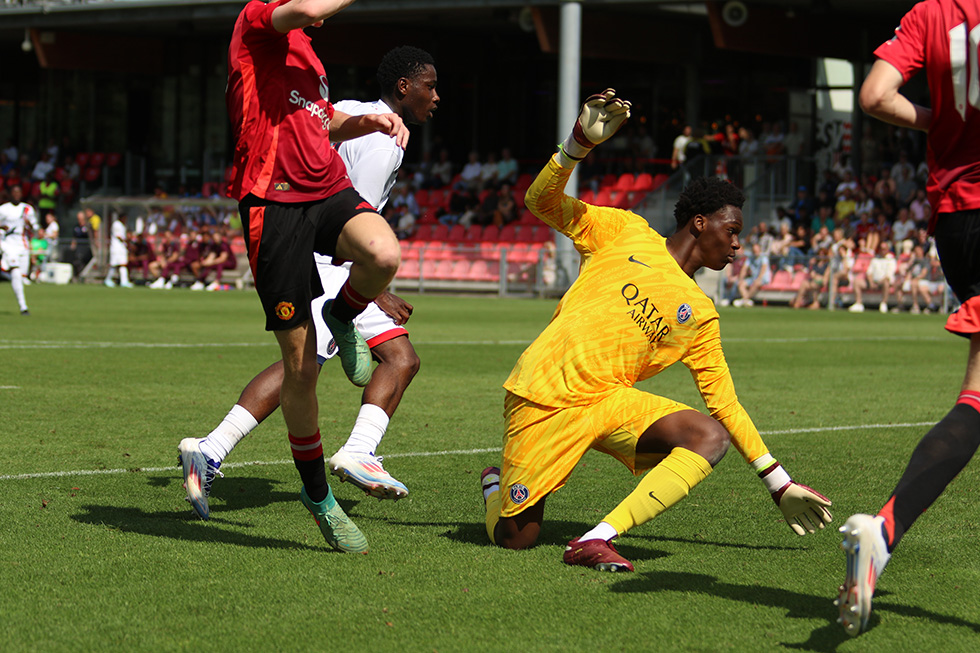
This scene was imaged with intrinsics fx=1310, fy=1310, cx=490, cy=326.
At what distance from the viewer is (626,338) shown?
4.73 m

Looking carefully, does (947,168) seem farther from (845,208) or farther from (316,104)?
(845,208)

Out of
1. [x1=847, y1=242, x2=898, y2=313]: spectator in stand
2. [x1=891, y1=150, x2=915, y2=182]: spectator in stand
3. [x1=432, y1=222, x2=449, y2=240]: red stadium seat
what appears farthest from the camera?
[x1=432, y1=222, x2=449, y2=240]: red stadium seat

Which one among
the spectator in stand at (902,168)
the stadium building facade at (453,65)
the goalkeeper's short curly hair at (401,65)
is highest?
the stadium building facade at (453,65)

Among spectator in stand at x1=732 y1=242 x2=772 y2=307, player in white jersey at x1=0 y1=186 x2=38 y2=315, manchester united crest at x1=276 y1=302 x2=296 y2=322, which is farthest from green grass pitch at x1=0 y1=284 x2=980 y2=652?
spectator in stand at x1=732 y1=242 x2=772 y2=307

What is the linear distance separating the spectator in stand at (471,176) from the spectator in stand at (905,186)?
11.2 m

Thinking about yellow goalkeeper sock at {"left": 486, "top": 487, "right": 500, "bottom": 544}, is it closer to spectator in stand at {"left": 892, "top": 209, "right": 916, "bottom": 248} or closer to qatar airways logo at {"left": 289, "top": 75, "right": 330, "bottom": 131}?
qatar airways logo at {"left": 289, "top": 75, "right": 330, "bottom": 131}

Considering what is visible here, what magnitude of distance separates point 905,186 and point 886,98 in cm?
2564

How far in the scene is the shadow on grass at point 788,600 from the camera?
3611 millimetres

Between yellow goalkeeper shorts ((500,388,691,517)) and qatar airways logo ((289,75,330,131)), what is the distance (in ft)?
4.24

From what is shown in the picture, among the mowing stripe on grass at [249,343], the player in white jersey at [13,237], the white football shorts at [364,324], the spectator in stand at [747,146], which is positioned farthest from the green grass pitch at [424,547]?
the spectator in stand at [747,146]

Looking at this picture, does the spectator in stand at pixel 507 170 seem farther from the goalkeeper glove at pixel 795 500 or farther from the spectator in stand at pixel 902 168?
the goalkeeper glove at pixel 795 500

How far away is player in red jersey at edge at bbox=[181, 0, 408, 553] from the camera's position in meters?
4.57

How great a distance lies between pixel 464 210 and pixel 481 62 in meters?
8.11

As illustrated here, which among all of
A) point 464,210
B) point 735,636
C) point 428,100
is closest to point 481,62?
point 464,210
